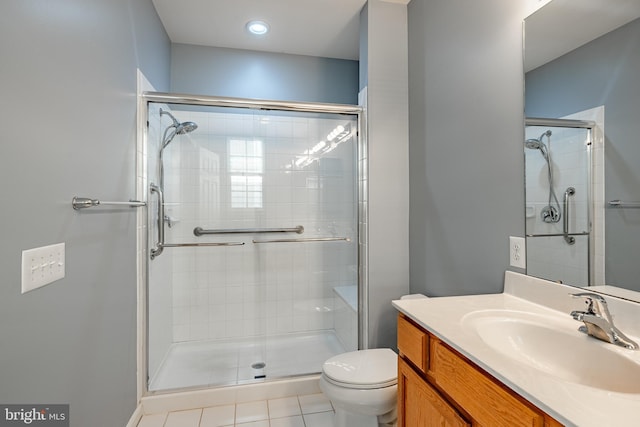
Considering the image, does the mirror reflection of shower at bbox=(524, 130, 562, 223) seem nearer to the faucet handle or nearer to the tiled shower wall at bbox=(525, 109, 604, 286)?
the tiled shower wall at bbox=(525, 109, 604, 286)

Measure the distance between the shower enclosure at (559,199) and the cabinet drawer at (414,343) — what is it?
1.79 feet

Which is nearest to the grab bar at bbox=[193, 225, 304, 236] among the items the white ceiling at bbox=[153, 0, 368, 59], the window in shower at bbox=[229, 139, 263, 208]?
the window in shower at bbox=[229, 139, 263, 208]

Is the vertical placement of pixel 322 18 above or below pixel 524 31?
above

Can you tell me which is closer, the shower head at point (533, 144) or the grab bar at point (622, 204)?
the grab bar at point (622, 204)

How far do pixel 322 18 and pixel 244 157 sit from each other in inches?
47.1

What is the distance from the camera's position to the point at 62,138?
1.03 m

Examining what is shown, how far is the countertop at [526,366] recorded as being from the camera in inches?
22.0

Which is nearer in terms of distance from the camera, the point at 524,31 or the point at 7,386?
the point at 7,386

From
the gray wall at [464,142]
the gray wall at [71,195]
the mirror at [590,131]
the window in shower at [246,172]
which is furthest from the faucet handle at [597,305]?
the window in shower at [246,172]

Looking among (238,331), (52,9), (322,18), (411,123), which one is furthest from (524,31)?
(238,331)

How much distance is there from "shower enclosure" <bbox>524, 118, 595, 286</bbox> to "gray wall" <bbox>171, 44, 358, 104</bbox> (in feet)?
6.64

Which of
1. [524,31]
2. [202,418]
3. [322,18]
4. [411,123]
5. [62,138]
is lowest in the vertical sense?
[202,418]

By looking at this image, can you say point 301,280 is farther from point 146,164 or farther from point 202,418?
point 146,164
